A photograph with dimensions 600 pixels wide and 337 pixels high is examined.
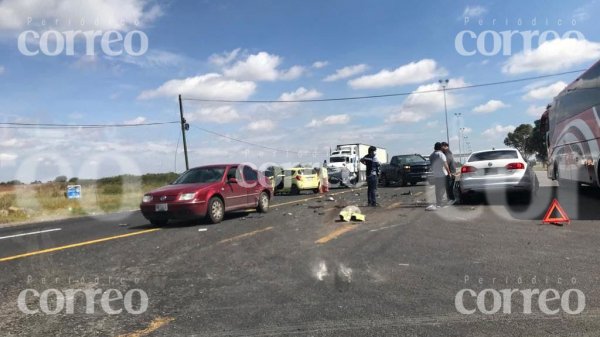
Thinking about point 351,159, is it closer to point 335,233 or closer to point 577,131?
point 577,131

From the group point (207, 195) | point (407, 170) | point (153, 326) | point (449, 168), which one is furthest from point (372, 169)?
point (407, 170)

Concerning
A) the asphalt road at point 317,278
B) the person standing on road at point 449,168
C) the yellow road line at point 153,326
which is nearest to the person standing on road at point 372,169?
the person standing on road at point 449,168

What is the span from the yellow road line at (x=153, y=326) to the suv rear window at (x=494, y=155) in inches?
444

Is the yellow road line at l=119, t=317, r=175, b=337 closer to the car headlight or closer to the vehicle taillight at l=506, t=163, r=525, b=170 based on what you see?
the car headlight

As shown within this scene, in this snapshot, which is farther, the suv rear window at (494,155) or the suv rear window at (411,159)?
the suv rear window at (411,159)

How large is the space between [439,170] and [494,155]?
1.83 m

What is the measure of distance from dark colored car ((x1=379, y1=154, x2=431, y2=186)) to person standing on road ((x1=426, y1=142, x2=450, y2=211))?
13.0 meters

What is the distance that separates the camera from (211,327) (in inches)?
172

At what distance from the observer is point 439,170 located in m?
13.2

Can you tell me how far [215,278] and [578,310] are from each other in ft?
13.0

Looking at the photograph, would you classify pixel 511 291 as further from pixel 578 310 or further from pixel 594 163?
pixel 594 163

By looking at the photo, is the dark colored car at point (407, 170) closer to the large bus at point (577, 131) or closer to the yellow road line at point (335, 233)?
the large bus at point (577, 131)

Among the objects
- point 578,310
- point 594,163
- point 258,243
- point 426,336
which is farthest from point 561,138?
point 426,336

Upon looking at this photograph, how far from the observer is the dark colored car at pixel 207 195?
11.7 m
